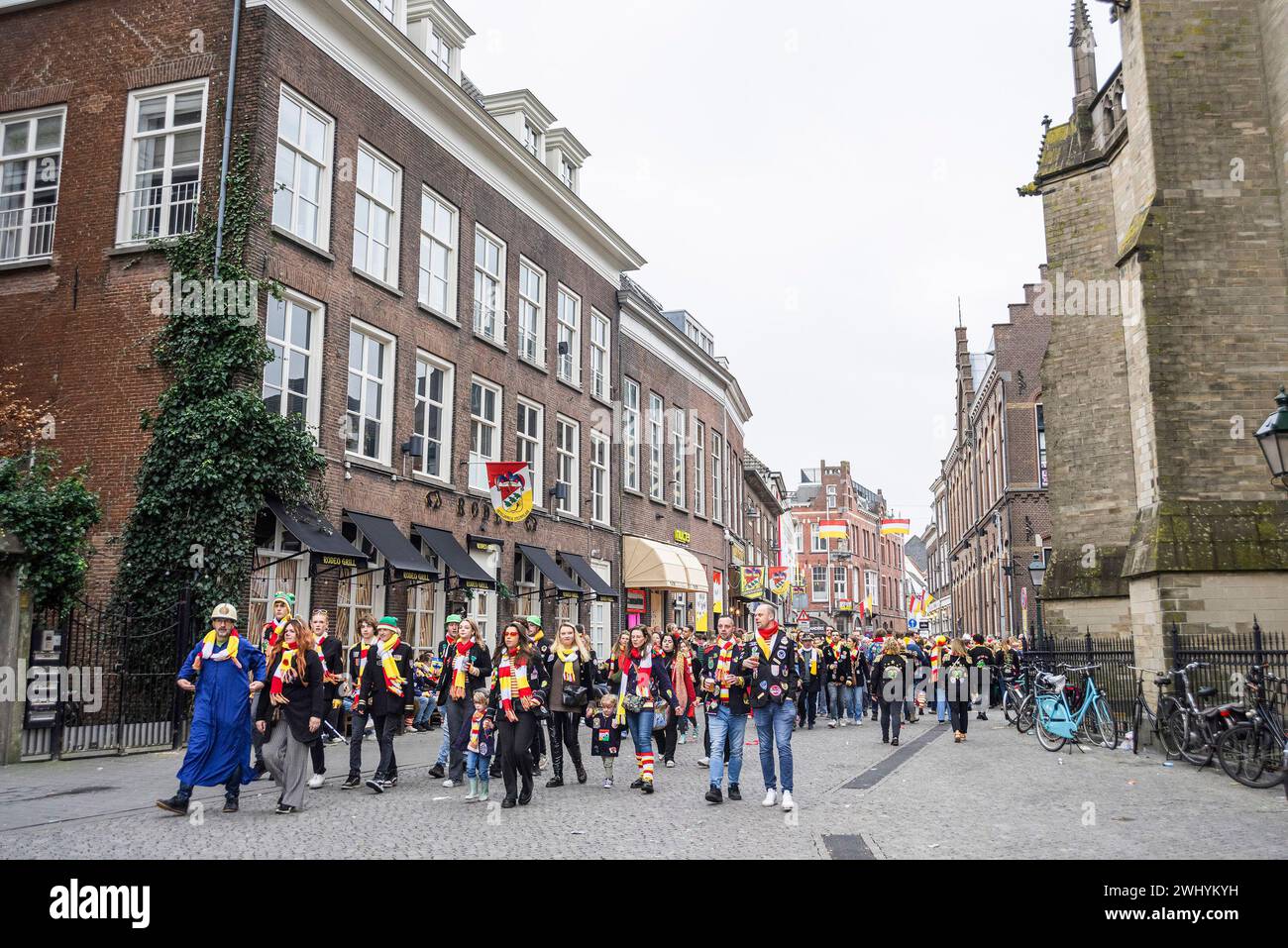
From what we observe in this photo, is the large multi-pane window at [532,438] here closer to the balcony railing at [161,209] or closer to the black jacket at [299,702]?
the balcony railing at [161,209]

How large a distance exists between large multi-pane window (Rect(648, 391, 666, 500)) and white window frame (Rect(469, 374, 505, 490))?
10.2 meters

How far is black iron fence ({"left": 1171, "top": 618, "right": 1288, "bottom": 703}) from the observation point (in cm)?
1357

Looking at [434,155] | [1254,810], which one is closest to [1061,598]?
[1254,810]

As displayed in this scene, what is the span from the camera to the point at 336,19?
1936 centimetres

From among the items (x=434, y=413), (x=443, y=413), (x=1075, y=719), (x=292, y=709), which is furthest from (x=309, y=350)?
(x=1075, y=719)

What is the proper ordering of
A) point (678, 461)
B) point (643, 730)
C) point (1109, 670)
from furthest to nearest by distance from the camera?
point (678, 461)
point (1109, 670)
point (643, 730)

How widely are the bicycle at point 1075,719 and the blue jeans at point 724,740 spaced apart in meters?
7.50

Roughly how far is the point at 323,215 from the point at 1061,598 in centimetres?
1616

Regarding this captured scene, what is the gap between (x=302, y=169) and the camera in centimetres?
1881

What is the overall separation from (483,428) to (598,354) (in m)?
7.65

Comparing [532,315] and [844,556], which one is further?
[844,556]

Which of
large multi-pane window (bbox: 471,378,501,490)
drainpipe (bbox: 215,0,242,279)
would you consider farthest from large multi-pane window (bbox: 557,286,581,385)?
drainpipe (bbox: 215,0,242,279)

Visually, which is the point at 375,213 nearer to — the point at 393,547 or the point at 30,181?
the point at 30,181

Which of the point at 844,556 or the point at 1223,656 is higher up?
the point at 844,556
